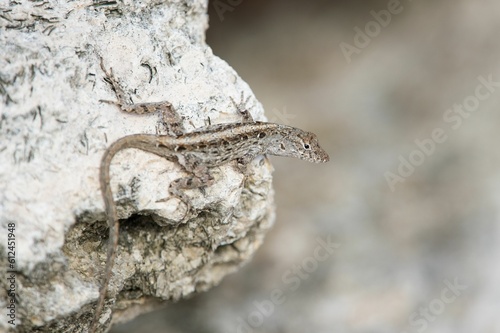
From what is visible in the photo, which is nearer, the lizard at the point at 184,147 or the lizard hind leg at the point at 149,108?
the lizard at the point at 184,147

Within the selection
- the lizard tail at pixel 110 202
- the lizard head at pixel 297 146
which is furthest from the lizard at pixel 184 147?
the lizard head at pixel 297 146

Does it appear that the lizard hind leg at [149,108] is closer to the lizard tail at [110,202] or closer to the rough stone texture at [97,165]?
the rough stone texture at [97,165]

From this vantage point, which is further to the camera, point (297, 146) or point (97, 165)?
point (297, 146)

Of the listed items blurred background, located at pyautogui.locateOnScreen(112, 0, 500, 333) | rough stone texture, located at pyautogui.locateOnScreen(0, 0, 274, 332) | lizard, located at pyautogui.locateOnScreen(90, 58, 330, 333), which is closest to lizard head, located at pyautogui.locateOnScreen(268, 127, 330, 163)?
lizard, located at pyautogui.locateOnScreen(90, 58, 330, 333)

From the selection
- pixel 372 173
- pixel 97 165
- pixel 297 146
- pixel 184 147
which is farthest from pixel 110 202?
pixel 372 173

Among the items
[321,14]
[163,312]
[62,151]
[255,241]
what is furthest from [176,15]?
[321,14]

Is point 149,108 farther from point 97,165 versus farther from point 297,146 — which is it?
point 297,146
